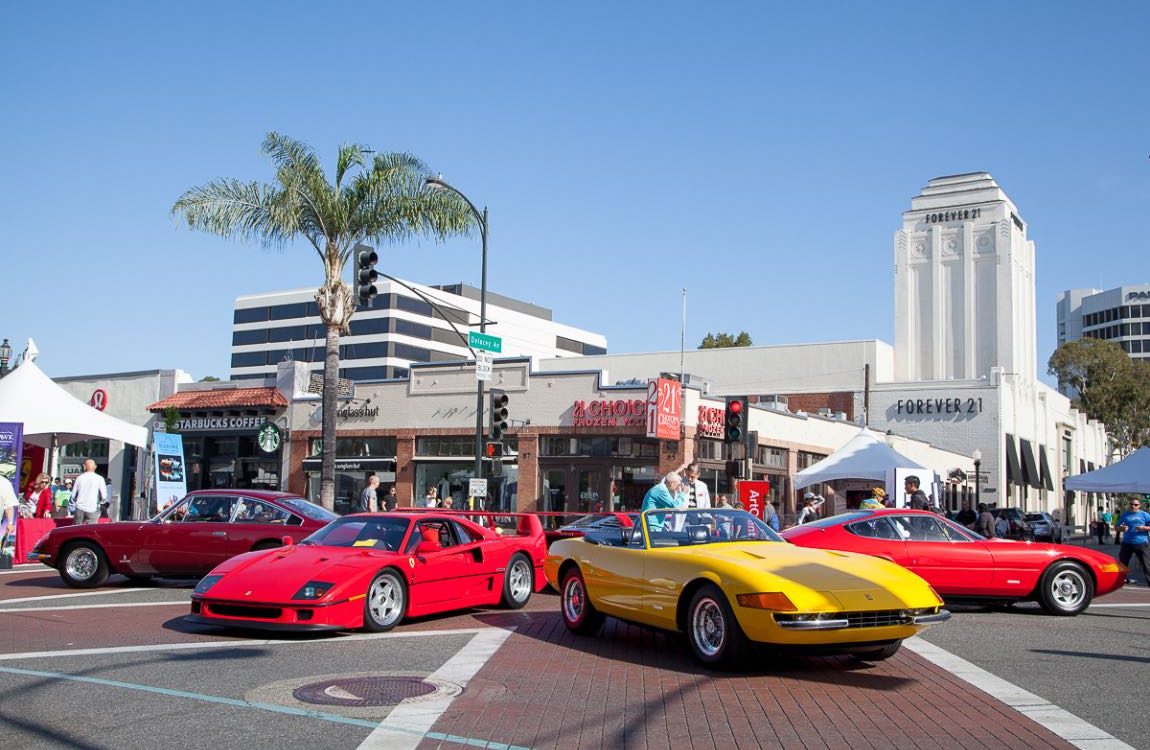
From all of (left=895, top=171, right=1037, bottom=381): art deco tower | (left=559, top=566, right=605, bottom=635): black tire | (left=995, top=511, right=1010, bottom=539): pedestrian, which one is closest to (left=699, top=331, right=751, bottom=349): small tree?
(left=895, top=171, right=1037, bottom=381): art deco tower

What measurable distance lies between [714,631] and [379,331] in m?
86.7

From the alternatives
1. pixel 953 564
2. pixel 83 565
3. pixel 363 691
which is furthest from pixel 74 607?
pixel 953 564

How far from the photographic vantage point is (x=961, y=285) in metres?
69.1

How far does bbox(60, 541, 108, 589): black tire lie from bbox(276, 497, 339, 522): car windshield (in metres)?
2.49

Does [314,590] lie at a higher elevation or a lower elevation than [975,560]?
lower

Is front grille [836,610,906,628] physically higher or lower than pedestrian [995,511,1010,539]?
higher

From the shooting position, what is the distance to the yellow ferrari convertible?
809 cm

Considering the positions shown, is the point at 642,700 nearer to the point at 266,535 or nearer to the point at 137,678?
the point at 137,678

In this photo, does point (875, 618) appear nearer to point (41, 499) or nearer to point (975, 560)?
point (975, 560)

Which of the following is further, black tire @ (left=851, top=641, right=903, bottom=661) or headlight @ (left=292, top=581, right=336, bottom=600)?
headlight @ (left=292, top=581, right=336, bottom=600)

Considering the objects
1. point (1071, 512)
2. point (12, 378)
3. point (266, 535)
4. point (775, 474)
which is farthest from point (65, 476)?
point (1071, 512)

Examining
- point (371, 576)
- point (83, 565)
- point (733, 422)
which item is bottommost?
point (83, 565)

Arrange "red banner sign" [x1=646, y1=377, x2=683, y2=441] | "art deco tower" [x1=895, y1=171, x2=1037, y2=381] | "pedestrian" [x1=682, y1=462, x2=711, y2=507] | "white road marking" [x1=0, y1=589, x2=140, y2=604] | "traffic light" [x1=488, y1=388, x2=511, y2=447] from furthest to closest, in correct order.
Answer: "art deco tower" [x1=895, y1=171, x2=1037, y2=381], "red banner sign" [x1=646, y1=377, x2=683, y2=441], "traffic light" [x1=488, y1=388, x2=511, y2=447], "pedestrian" [x1=682, y1=462, x2=711, y2=507], "white road marking" [x1=0, y1=589, x2=140, y2=604]

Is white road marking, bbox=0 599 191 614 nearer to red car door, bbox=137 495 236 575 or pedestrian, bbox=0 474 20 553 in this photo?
red car door, bbox=137 495 236 575
